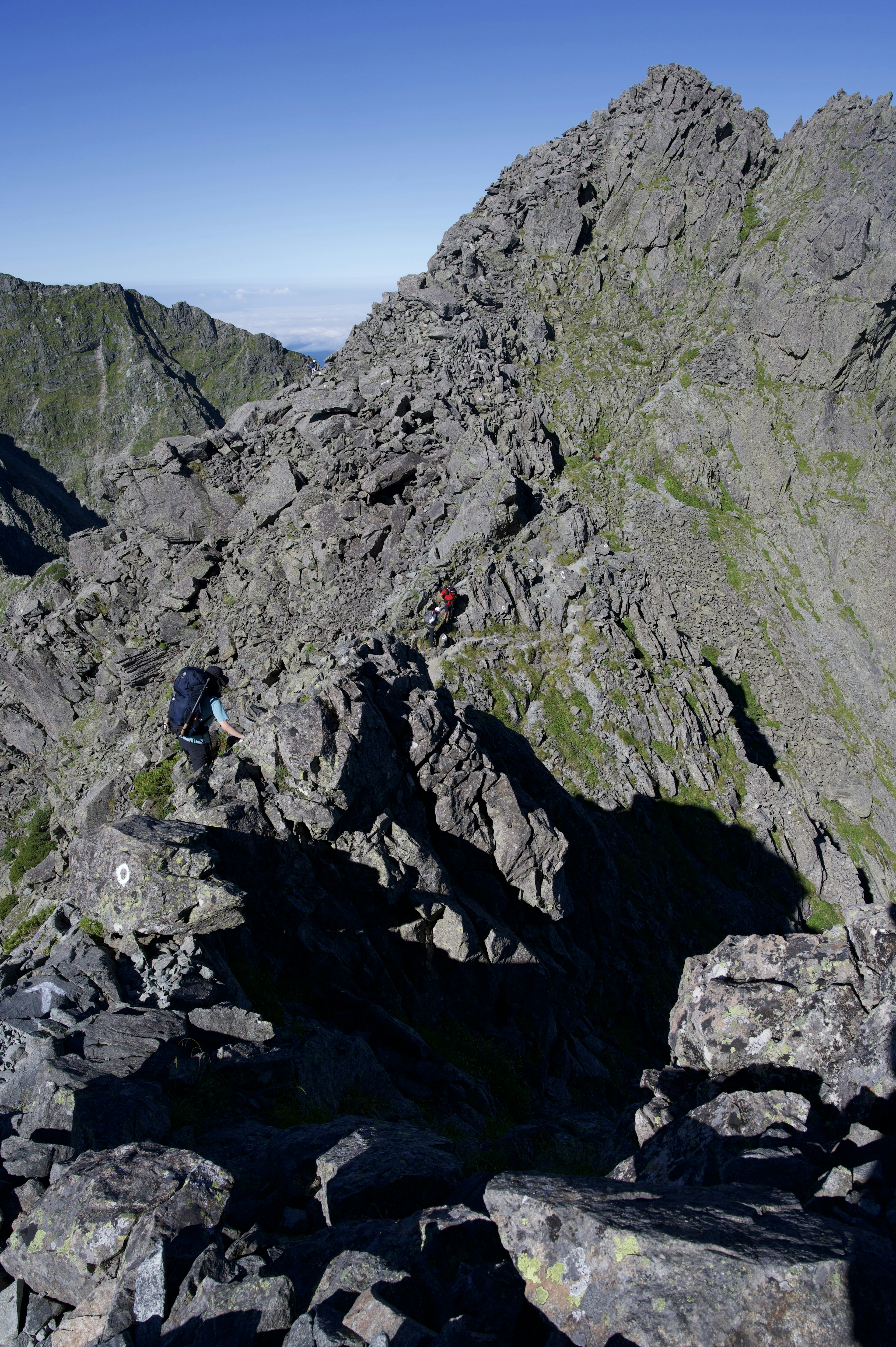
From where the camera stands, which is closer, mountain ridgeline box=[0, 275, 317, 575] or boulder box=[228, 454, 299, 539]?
boulder box=[228, 454, 299, 539]

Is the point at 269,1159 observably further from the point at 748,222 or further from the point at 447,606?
the point at 748,222

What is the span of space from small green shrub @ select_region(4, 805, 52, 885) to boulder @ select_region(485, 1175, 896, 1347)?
40922mm

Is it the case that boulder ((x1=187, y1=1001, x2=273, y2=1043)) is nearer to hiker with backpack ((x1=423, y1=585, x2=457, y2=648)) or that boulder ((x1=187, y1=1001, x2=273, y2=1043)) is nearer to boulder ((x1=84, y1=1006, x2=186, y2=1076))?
boulder ((x1=84, y1=1006, x2=186, y2=1076))

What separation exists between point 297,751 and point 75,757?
37140mm

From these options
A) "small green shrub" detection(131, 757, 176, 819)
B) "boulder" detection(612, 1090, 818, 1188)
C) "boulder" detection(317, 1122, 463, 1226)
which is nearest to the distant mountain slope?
"small green shrub" detection(131, 757, 176, 819)

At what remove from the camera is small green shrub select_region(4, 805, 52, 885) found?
4128 centimetres

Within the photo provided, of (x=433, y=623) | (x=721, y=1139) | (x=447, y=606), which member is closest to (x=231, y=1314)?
(x=721, y=1139)

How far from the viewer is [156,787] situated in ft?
76.6

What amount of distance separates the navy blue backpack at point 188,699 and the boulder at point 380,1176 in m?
10.1

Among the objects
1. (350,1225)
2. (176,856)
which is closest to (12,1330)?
(350,1225)

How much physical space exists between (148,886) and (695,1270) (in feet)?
28.5

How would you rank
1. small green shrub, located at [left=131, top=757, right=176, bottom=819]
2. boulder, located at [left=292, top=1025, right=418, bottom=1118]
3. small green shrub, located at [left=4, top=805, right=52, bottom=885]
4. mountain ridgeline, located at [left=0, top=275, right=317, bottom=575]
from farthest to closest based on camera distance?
mountain ridgeline, located at [left=0, top=275, right=317, bottom=575] < small green shrub, located at [left=4, top=805, right=52, bottom=885] < small green shrub, located at [left=131, top=757, right=176, bottom=819] < boulder, located at [left=292, top=1025, right=418, bottom=1118]

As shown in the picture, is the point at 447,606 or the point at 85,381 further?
the point at 85,381

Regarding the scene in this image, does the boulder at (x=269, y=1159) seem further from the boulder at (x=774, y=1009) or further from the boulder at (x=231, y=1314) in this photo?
the boulder at (x=774, y=1009)
